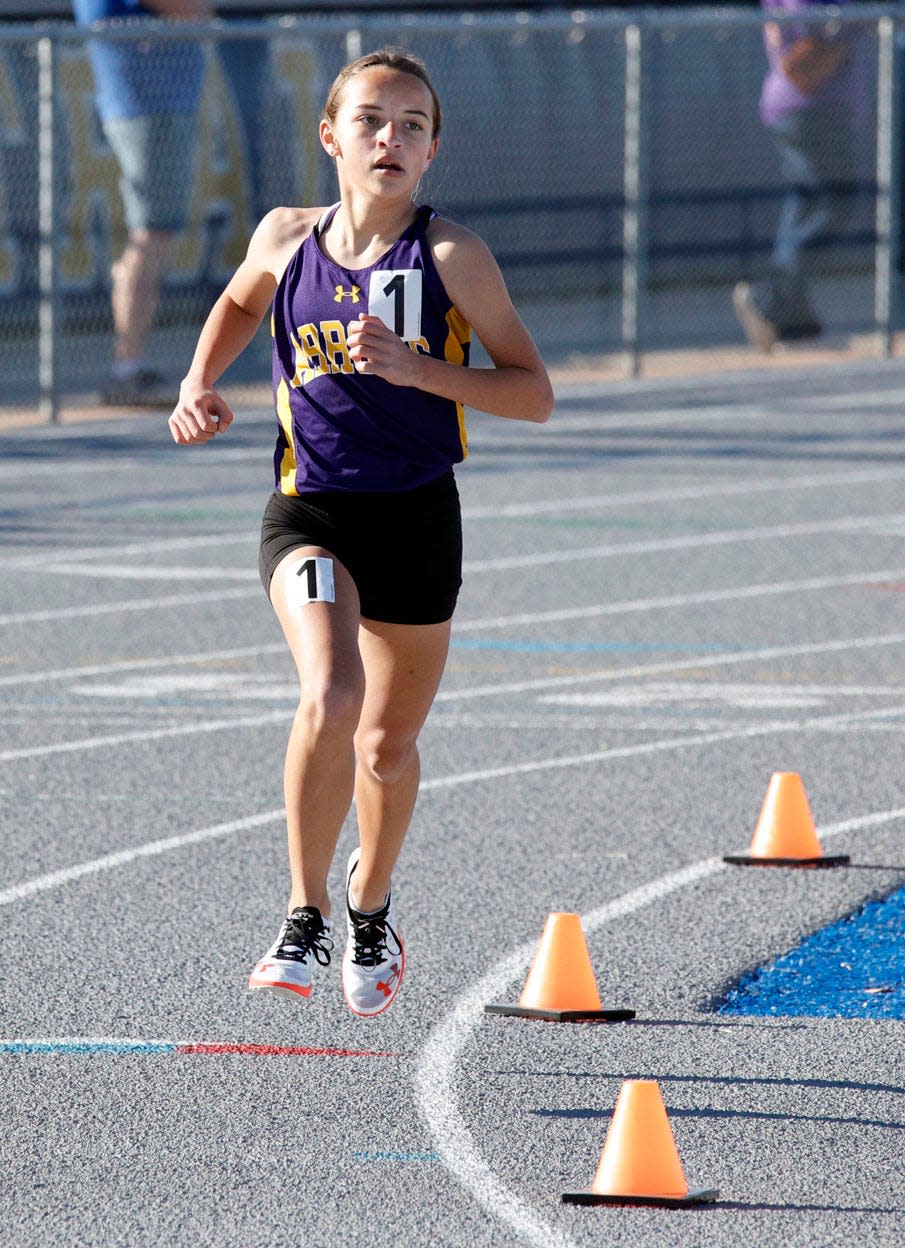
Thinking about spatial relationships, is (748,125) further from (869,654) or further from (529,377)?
(529,377)

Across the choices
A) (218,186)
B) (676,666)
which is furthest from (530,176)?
(676,666)

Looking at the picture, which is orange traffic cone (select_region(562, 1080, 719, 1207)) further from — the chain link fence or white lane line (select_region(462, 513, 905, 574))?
the chain link fence

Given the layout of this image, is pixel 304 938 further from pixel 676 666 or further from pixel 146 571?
pixel 146 571

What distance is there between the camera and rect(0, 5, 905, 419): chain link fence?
18.5m

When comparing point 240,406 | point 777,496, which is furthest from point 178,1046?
point 240,406

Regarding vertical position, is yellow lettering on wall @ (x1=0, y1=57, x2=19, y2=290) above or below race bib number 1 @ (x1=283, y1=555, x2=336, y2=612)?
above

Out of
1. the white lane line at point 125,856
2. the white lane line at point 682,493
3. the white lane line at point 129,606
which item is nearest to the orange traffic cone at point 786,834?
the white lane line at point 125,856

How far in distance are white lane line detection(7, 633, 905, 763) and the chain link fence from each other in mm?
8274

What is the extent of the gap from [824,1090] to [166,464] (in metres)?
12.3

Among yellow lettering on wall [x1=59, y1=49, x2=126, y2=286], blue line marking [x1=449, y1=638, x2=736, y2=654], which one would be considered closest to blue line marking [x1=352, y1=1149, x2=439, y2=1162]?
blue line marking [x1=449, y1=638, x2=736, y2=654]

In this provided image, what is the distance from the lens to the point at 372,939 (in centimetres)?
592

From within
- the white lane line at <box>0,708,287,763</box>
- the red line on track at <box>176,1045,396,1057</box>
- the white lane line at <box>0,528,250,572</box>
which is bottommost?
the red line on track at <box>176,1045,396,1057</box>

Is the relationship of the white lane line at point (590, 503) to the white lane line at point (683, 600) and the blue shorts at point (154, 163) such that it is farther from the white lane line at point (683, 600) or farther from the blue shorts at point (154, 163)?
the blue shorts at point (154, 163)

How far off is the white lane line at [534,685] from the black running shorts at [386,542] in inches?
134
